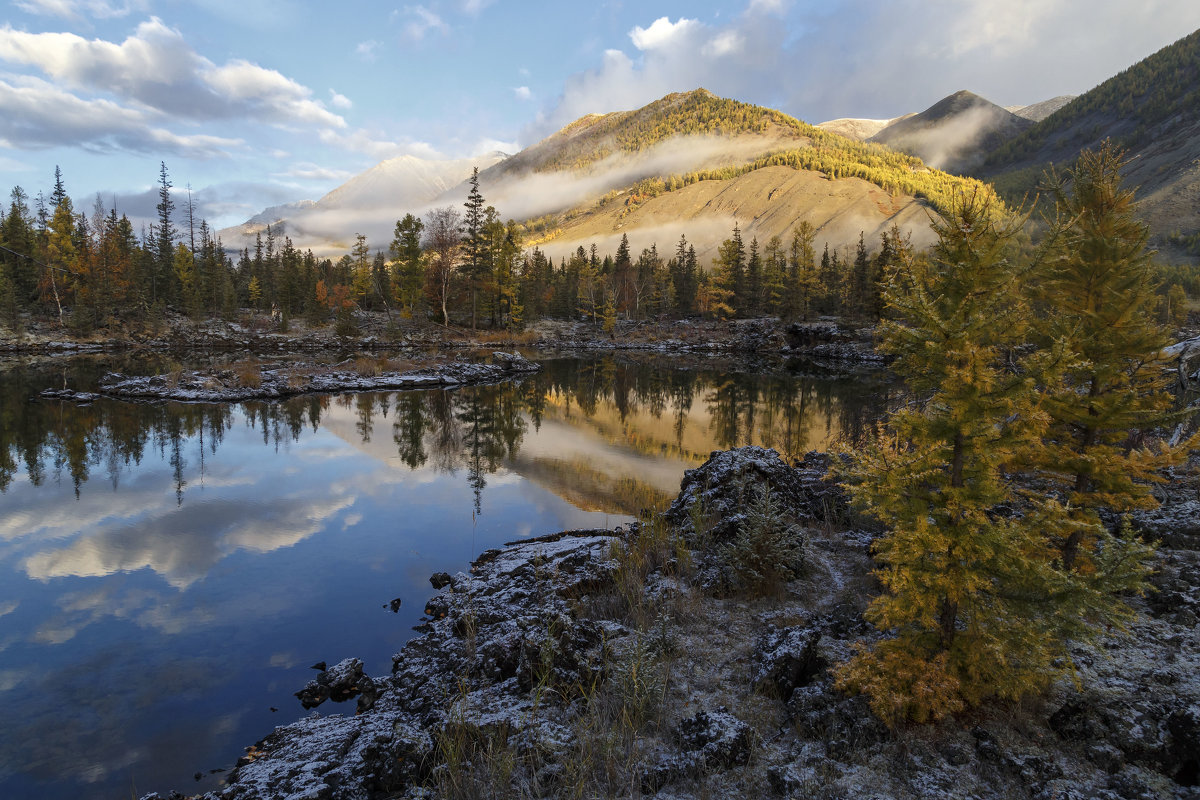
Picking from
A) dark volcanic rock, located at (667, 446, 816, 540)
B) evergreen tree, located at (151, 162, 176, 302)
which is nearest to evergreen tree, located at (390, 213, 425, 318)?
evergreen tree, located at (151, 162, 176, 302)

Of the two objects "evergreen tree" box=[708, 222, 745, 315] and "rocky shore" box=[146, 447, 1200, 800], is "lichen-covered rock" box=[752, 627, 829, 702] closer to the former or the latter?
"rocky shore" box=[146, 447, 1200, 800]

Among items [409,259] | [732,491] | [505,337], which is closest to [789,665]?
[732,491]

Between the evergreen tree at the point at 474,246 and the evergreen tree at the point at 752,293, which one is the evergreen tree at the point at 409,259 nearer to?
the evergreen tree at the point at 474,246

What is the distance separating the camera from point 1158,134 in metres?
144

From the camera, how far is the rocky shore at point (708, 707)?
3.93 m

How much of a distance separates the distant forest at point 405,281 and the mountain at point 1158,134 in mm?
39030

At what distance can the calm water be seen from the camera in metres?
5.83

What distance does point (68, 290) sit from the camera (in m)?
59.2

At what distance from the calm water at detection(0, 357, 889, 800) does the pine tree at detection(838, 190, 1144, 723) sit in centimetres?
590

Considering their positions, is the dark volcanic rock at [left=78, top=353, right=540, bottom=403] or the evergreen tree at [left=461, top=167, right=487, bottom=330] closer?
the dark volcanic rock at [left=78, top=353, right=540, bottom=403]

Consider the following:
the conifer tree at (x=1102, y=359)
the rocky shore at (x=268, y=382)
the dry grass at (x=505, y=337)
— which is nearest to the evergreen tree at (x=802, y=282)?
the dry grass at (x=505, y=337)

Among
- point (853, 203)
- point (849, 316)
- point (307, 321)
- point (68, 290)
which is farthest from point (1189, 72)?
point (68, 290)

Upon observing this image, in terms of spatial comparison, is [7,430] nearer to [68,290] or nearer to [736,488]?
[736,488]

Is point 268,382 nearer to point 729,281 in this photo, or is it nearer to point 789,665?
point 789,665
